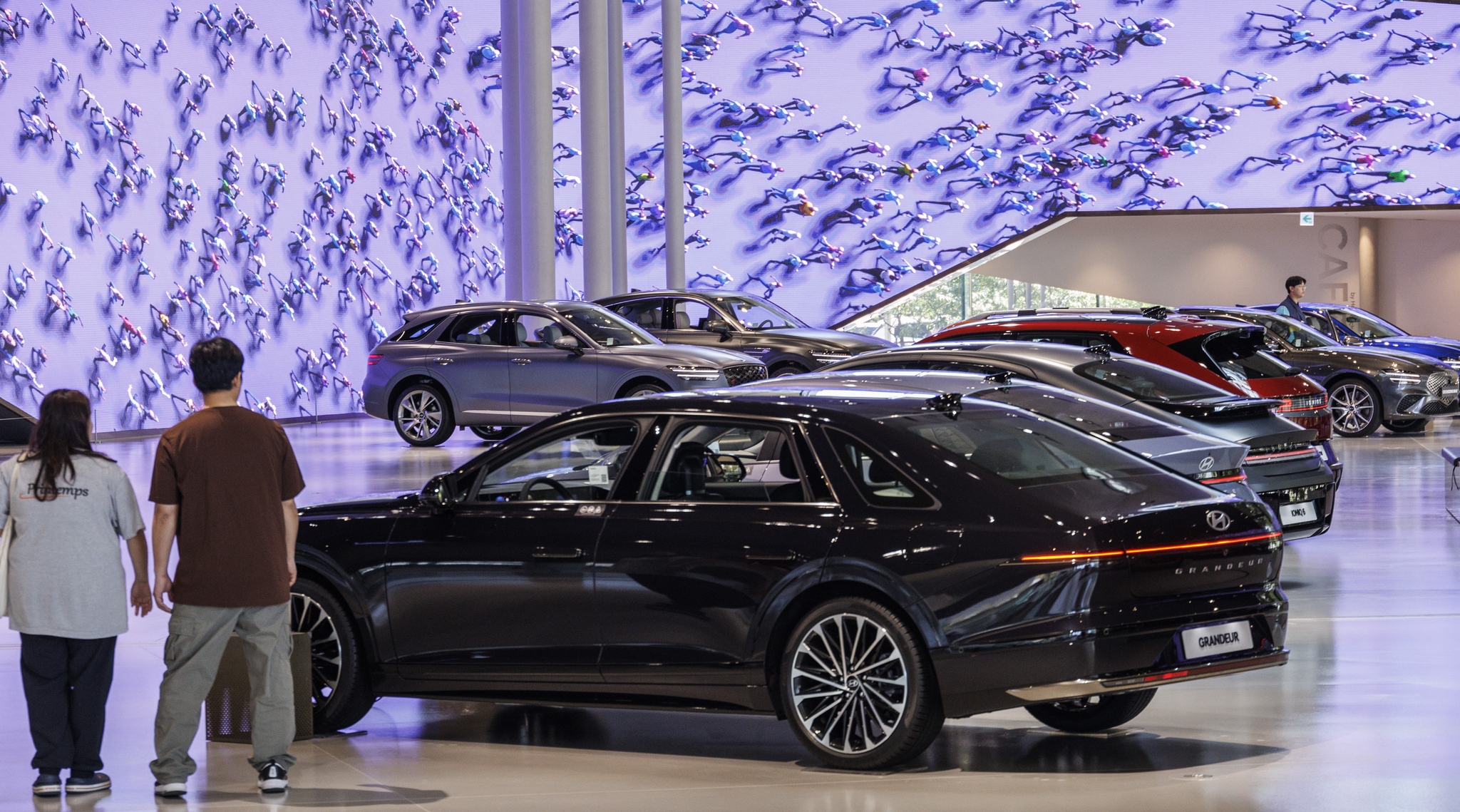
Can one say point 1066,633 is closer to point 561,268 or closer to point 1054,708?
point 1054,708

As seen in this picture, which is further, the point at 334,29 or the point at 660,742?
the point at 334,29

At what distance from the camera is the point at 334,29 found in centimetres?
2927

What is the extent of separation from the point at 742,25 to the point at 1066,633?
3366cm

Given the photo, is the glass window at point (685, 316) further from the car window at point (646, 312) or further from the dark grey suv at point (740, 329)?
the car window at point (646, 312)

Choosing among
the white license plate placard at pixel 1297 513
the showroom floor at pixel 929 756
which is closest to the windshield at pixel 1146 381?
the white license plate placard at pixel 1297 513

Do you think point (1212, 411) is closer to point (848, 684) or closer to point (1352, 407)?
point (848, 684)

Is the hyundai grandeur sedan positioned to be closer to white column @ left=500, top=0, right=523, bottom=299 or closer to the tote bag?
the tote bag

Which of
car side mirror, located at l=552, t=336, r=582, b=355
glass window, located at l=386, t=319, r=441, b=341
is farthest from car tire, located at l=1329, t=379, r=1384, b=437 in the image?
glass window, located at l=386, t=319, r=441, b=341

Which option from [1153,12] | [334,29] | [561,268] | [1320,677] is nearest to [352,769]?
[1320,677]

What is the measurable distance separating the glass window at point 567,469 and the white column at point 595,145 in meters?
17.3

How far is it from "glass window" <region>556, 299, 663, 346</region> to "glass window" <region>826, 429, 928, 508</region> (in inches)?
509

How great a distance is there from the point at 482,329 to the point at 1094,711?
1397cm

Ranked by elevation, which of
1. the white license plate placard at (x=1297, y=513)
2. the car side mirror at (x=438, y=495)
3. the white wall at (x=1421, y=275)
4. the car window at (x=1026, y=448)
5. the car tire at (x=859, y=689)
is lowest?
the car tire at (x=859, y=689)

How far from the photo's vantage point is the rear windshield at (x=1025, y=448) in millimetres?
5871
